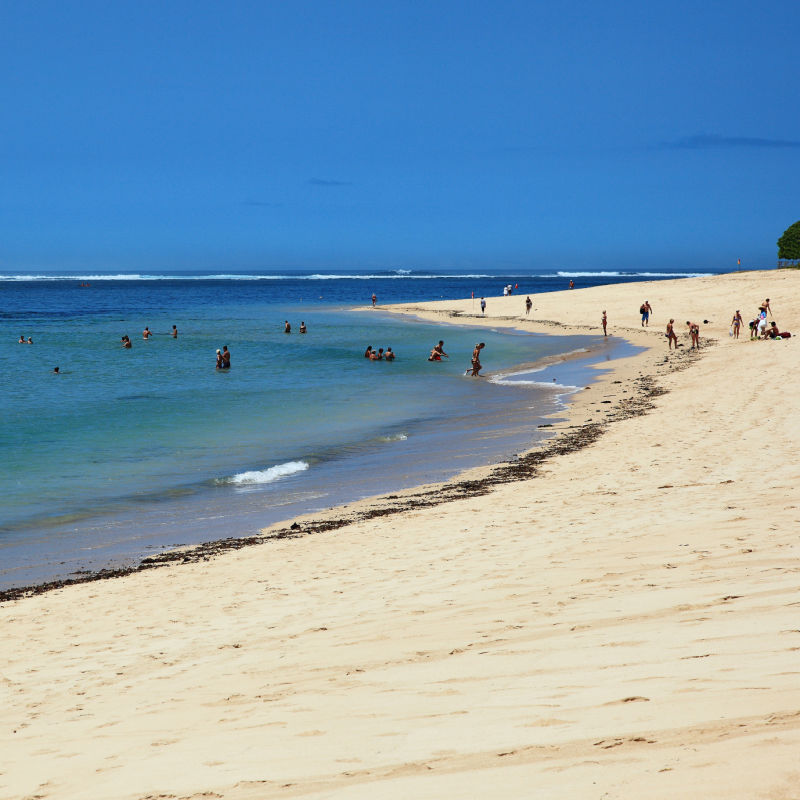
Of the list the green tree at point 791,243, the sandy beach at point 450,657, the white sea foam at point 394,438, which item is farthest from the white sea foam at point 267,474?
the green tree at point 791,243

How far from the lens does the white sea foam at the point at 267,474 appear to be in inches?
597

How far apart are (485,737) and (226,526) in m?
8.45

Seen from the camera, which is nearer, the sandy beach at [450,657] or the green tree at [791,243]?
the sandy beach at [450,657]

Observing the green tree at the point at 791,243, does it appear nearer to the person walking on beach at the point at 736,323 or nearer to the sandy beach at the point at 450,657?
the person walking on beach at the point at 736,323

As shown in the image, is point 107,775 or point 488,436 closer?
point 107,775

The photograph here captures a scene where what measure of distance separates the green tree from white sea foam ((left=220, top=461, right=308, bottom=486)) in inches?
2496

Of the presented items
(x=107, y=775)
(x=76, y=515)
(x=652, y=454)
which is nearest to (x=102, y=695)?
(x=107, y=775)

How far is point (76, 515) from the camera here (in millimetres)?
13070

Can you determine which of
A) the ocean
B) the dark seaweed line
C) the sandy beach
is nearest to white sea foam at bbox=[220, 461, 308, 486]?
the ocean

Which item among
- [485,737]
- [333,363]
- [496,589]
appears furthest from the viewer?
[333,363]

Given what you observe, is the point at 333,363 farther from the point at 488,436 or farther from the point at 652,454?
the point at 652,454

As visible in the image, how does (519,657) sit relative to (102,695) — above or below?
above

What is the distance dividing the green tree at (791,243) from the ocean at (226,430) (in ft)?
111

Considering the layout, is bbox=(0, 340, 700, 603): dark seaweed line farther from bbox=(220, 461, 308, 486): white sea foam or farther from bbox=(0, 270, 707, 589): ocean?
bbox=(220, 461, 308, 486): white sea foam
